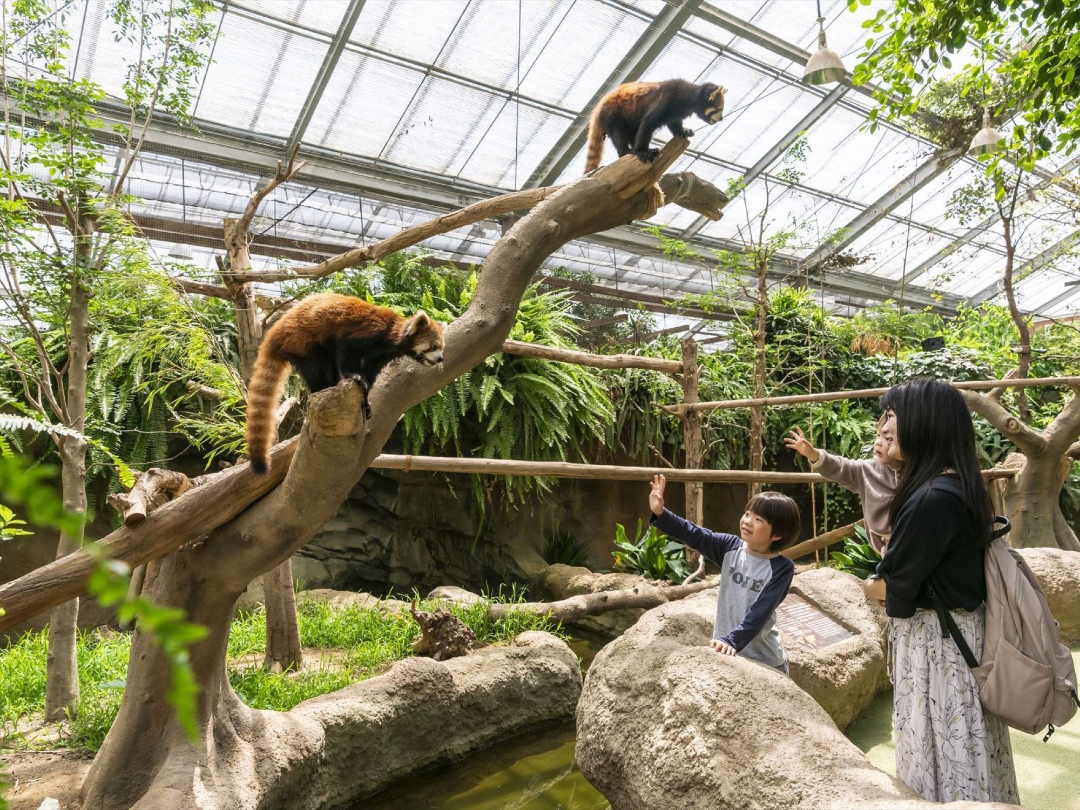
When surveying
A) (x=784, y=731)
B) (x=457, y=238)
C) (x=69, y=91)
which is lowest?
(x=784, y=731)

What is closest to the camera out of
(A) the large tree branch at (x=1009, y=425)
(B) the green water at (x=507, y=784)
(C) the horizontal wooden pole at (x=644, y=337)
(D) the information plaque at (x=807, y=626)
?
(B) the green water at (x=507, y=784)

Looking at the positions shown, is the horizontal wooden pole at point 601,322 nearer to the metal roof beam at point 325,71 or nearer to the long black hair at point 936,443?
the metal roof beam at point 325,71

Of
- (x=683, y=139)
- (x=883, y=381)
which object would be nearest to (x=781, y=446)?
(x=883, y=381)

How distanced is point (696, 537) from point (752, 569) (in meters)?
0.23

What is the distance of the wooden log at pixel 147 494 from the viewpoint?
6.15 ft

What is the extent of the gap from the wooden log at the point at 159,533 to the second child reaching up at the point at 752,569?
1.36 meters

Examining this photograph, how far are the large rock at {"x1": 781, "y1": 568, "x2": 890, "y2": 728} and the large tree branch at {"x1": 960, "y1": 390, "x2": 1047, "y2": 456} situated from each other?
Answer: 66.6 inches

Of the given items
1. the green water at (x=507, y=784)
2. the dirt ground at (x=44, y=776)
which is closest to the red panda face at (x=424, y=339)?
the dirt ground at (x=44, y=776)

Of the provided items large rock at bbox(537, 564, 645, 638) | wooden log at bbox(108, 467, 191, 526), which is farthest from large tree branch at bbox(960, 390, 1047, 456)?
wooden log at bbox(108, 467, 191, 526)

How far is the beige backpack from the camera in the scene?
1592 mm

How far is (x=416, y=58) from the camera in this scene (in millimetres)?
5969

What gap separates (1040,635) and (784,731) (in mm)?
732

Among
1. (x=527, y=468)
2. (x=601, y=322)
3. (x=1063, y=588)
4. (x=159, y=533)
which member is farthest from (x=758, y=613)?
(x=601, y=322)

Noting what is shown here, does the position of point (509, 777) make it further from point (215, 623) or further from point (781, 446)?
point (781, 446)
